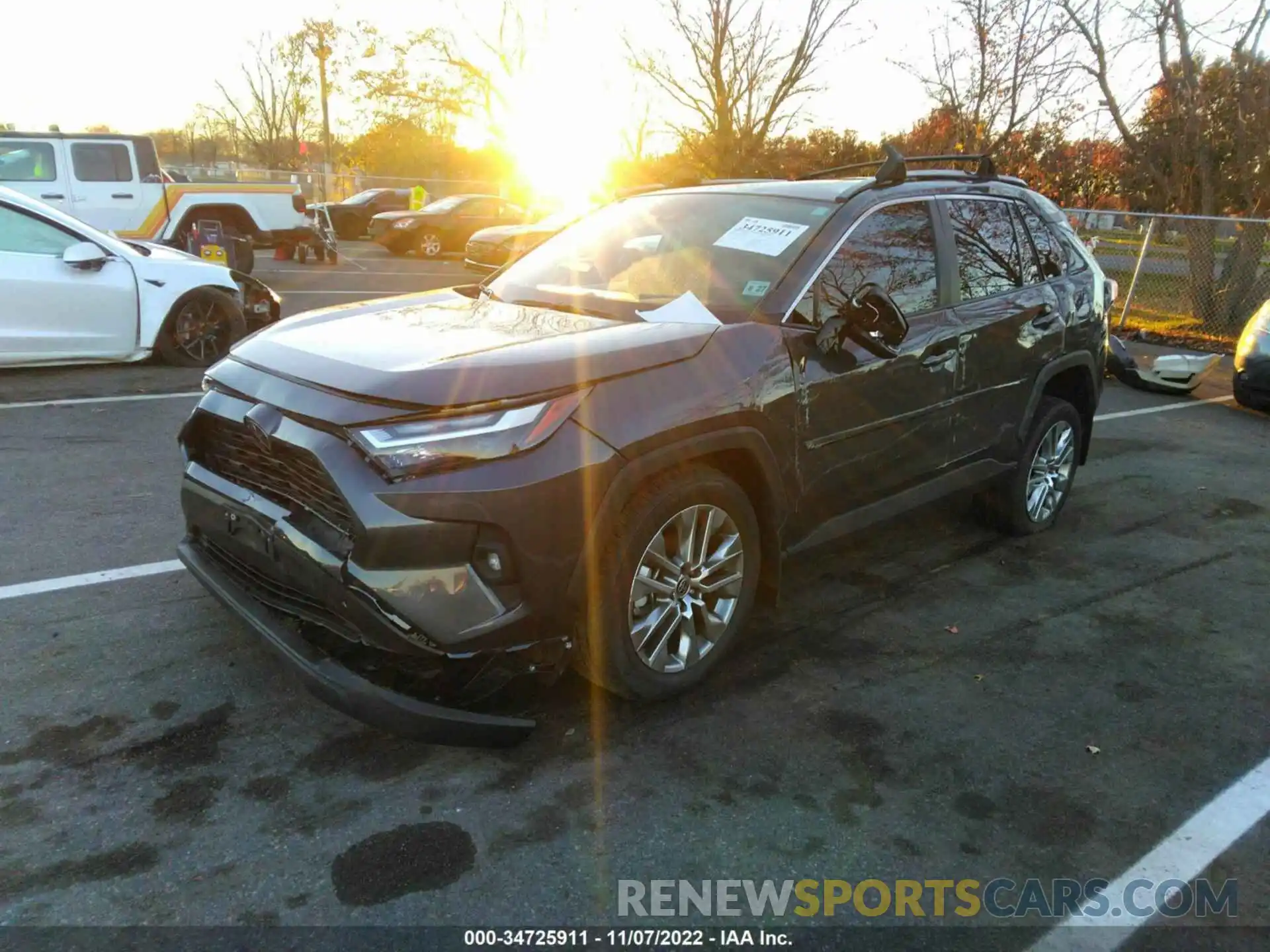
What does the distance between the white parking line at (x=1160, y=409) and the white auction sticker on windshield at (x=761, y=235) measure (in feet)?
18.3

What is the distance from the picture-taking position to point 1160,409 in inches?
346

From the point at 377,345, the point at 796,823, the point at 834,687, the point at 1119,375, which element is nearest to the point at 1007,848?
the point at 796,823

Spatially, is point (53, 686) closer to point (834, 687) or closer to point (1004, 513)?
point (834, 687)

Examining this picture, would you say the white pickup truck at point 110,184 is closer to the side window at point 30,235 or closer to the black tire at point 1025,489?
the side window at point 30,235

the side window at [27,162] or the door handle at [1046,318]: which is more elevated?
the side window at [27,162]

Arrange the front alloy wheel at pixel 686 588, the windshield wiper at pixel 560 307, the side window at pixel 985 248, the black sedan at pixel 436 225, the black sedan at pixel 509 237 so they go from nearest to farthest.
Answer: the front alloy wheel at pixel 686 588
the windshield wiper at pixel 560 307
the side window at pixel 985 248
the black sedan at pixel 509 237
the black sedan at pixel 436 225

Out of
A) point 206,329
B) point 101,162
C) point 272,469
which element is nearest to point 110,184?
point 101,162

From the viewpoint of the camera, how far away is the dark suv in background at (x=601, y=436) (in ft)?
8.44

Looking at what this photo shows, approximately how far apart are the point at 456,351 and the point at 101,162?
13396 millimetres

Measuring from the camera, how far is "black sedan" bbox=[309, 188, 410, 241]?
24.9 m

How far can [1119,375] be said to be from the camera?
995 cm

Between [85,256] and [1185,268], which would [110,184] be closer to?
[85,256]

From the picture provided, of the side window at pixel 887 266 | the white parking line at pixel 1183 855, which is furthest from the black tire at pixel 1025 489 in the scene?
the white parking line at pixel 1183 855

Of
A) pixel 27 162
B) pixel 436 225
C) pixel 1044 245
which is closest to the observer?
pixel 1044 245
